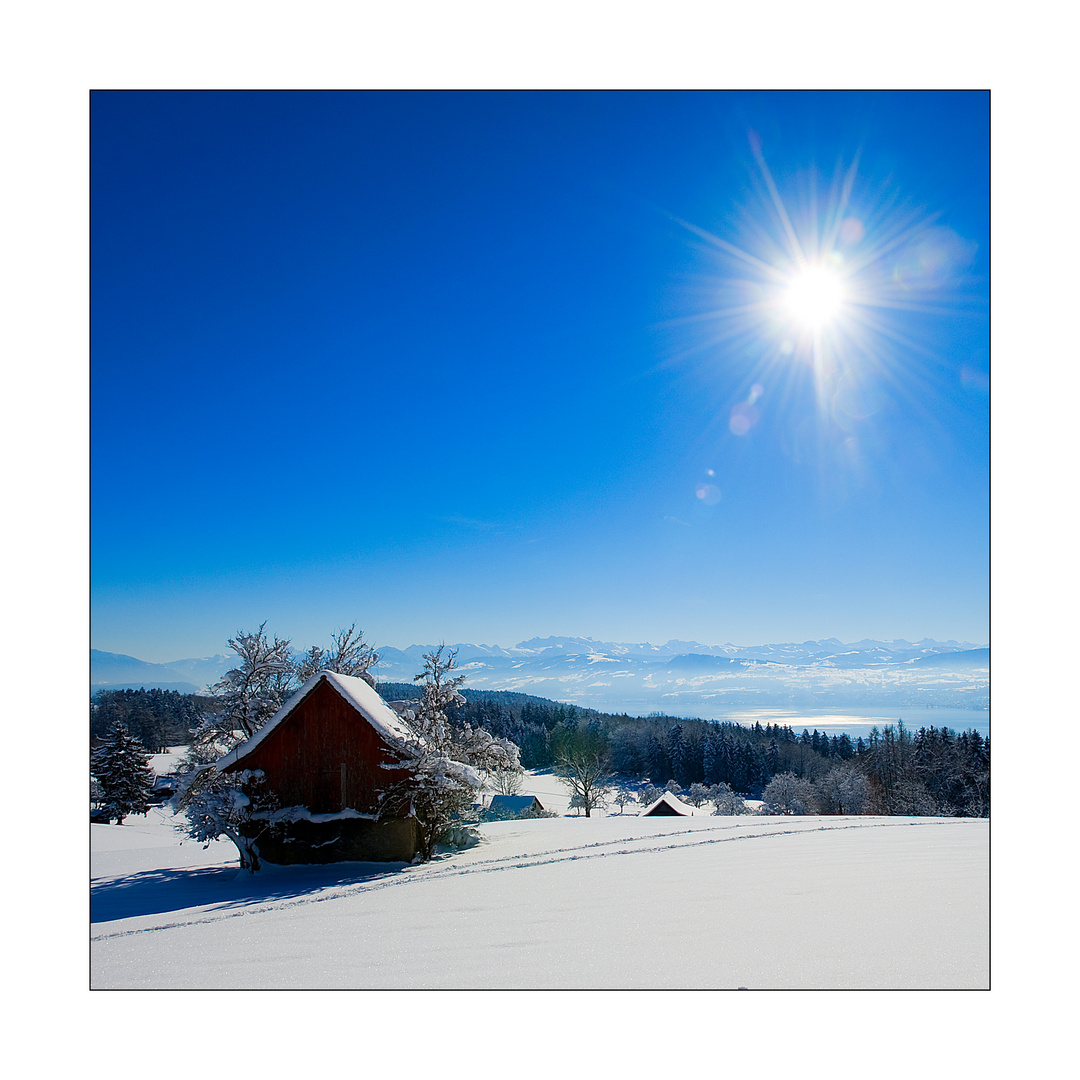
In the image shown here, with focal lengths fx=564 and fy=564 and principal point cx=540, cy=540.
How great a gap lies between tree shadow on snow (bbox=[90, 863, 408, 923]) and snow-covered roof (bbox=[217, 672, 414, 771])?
9.49 feet

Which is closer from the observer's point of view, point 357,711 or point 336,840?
point 336,840

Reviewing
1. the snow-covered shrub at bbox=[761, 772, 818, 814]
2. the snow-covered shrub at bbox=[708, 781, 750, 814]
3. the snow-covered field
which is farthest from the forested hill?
the snow-covered field

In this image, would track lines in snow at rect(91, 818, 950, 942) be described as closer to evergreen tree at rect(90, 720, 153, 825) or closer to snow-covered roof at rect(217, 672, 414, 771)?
snow-covered roof at rect(217, 672, 414, 771)

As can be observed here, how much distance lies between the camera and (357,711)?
16.1m

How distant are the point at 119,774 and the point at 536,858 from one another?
43.5 meters

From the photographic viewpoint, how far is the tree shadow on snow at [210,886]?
1134cm

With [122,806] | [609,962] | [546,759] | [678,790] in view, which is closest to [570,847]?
[609,962]

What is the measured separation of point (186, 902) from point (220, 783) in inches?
159

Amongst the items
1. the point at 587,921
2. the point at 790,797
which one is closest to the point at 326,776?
the point at 587,921

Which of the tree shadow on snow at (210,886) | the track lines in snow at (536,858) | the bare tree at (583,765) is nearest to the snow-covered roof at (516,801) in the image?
the bare tree at (583,765)

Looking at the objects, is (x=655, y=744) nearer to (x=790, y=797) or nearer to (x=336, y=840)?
(x=790, y=797)
